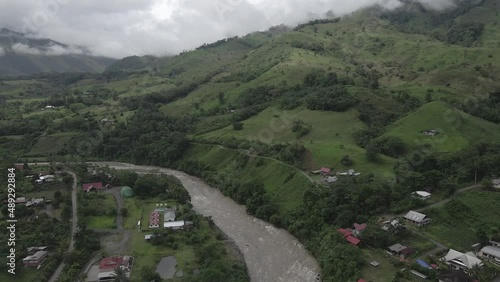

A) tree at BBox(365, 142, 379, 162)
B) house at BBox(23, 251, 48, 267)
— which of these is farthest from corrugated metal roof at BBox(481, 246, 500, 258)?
house at BBox(23, 251, 48, 267)

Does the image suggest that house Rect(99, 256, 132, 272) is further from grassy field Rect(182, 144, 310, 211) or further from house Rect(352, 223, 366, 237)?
house Rect(352, 223, 366, 237)

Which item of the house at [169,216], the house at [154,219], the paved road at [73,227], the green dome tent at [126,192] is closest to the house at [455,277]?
the house at [169,216]

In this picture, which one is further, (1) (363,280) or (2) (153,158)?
(2) (153,158)

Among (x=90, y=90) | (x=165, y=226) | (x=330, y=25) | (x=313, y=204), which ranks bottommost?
(x=165, y=226)

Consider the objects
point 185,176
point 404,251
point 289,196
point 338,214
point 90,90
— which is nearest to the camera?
point 404,251

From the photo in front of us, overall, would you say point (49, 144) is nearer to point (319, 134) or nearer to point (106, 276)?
point (319, 134)

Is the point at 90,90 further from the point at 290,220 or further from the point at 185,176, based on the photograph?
the point at 290,220

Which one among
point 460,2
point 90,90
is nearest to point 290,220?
point 90,90

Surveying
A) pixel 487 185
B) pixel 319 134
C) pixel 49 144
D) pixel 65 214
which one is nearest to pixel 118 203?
pixel 65 214
